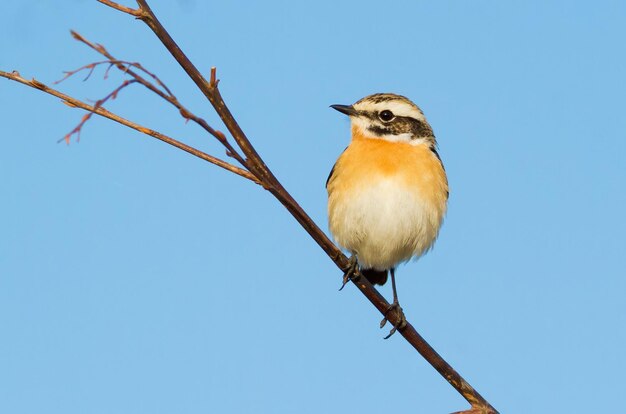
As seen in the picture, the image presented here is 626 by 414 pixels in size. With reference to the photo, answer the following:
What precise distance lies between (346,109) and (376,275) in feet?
5.93

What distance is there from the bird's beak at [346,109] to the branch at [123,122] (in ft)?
12.9

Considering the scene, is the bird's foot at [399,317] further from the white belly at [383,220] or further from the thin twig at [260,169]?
the white belly at [383,220]

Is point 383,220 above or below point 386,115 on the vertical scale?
below

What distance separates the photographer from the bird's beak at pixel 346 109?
23.5 ft

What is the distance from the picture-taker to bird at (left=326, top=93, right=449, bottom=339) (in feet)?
22.5

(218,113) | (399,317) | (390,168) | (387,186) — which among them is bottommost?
(399,317)

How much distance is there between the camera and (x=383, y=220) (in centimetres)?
685

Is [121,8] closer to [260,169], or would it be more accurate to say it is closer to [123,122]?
[123,122]

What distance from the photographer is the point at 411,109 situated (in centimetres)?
761

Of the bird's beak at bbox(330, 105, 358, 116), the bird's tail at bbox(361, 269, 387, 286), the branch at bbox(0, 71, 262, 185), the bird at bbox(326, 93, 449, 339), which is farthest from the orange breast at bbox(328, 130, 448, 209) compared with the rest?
the branch at bbox(0, 71, 262, 185)

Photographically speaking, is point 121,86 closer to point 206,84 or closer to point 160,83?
point 160,83

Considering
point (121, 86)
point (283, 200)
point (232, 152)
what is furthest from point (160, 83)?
point (283, 200)

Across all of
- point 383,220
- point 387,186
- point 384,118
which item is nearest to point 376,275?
point 383,220

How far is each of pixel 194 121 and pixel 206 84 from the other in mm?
388
